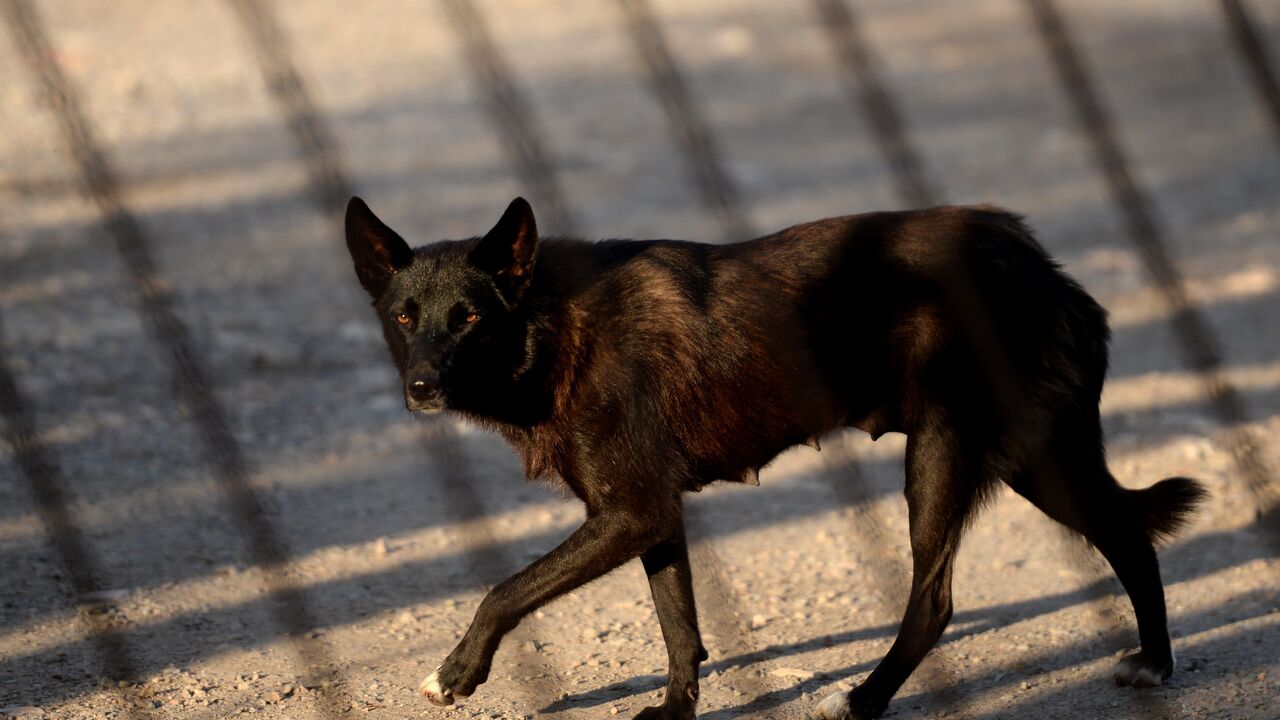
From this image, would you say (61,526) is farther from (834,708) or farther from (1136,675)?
(1136,675)

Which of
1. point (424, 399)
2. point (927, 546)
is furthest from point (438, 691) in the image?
point (927, 546)

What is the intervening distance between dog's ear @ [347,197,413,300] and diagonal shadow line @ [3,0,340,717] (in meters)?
0.75

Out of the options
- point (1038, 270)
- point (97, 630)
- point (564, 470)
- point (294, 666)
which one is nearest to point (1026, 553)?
point (1038, 270)

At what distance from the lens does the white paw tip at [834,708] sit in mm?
4820

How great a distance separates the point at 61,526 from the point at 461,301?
Answer: 8.44ft

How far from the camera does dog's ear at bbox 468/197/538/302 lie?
15.4ft

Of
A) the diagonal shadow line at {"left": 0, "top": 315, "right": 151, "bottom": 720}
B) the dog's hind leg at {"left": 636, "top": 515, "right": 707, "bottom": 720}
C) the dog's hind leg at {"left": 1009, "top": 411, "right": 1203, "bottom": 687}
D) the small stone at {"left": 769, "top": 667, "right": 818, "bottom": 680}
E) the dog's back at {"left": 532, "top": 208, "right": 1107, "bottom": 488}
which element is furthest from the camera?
the small stone at {"left": 769, "top": 667, "right": 818, "bottom": 680}

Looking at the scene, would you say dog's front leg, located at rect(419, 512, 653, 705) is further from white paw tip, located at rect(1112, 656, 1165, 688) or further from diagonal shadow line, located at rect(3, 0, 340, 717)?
white paw tip, located at rect(1112, 656, 1165, 688)

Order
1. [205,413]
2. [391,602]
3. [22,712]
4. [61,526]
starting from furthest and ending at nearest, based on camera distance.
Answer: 1. [205,413]
2. [61,526]
3. [391,602]
4. [22,712]

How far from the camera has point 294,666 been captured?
17.3ft

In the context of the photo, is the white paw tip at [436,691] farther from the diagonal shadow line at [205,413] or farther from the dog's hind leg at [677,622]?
the dog's hind leg at [677,622]

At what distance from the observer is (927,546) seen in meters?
4.86

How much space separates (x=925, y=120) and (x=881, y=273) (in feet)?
34.5


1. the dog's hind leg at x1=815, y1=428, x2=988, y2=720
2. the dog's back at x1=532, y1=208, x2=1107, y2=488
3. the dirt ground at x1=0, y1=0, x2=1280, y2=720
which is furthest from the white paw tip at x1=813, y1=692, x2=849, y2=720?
the dog's back at x1=532, y1=208, x2=1107, y2=488
